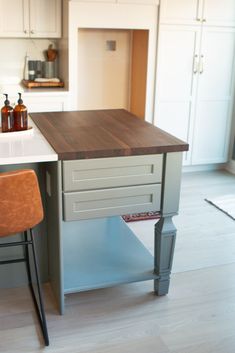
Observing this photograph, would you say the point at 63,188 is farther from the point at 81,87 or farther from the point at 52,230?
the point at 81,87

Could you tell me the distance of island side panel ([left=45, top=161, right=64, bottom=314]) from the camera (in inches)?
84.0

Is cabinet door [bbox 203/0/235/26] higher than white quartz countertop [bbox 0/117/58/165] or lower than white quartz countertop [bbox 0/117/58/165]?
higher

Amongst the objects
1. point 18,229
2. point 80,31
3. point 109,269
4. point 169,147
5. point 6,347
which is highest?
point 80,31

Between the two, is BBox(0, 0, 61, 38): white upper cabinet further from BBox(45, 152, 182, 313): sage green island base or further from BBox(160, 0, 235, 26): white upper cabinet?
BBox(45, 152, 182, 313): sage green island base

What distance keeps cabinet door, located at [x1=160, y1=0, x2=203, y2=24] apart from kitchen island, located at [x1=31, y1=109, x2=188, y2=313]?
1858 mm

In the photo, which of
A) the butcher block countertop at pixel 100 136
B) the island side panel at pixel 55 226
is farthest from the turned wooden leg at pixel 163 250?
the island side panel at pixel 55 226

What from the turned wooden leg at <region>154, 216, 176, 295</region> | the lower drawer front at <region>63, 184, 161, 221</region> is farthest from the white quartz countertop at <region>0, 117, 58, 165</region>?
the turned wooden leg at <region>154, 216, 176, 295</region>

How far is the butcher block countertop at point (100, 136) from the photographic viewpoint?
2.11 m

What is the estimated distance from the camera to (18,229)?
1.93 metres

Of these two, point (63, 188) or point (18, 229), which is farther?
point (63, 188)

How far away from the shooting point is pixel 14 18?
4.11 m

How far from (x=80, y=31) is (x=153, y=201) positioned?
2.73 meters

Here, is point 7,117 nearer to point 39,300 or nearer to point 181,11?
point 39,300

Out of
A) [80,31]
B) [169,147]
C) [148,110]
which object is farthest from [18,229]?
[80,31]
